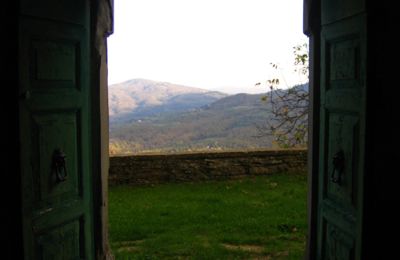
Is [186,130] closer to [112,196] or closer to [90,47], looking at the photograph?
[112,196]

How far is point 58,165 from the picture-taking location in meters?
3.28

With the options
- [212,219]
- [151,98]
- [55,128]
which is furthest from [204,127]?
[55,128]

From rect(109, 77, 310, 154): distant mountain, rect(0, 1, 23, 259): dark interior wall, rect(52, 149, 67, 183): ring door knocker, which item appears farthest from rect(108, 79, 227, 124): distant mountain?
rect(0, 1, 23, 259): dark interior wall

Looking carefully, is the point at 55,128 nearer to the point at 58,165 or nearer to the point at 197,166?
the point at 58,165

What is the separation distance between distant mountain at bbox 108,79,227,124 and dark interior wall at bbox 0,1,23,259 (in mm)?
44086

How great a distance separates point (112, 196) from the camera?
386 inches

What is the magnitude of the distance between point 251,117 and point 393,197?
2721cm

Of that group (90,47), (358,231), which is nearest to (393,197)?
(358,231)

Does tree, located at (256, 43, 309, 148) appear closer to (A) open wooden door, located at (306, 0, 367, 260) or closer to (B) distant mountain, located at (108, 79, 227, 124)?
(A) open wooden door, located at (306, 0, 367, 260)

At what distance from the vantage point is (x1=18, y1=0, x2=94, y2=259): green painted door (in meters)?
2.96

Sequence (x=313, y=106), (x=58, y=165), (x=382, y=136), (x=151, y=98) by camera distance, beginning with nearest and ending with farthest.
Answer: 1. (x=382, y=136)
2. (x=58, y=165)
3. (x=313, y=106)
4. (x=151, y=98)

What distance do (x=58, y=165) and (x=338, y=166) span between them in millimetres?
1748

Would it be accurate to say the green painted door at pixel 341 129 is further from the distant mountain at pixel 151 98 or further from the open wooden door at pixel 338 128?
the distant mountain at pixel 151 98

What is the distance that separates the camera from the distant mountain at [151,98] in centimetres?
5061
